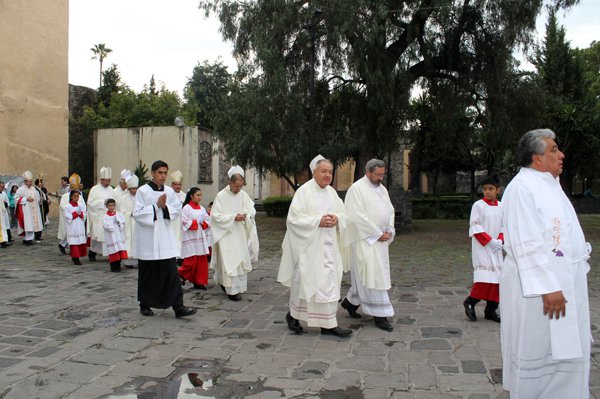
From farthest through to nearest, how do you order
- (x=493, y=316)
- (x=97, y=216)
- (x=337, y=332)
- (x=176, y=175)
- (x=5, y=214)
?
(x=5, y=214) → (x=97, y=216) → (x=176, y=175) → (x=493, y=316) → (x=337, y=332)

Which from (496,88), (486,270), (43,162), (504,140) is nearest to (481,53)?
(496,88)

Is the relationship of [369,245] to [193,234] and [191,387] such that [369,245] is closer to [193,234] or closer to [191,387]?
[191,387]

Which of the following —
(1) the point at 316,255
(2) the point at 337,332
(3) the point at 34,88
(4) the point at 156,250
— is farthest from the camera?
(3) the point at 34,88

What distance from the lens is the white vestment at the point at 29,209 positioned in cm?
1423

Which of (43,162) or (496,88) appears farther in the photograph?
(43,162)

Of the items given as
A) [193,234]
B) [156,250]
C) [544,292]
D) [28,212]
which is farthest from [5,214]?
[544,292]

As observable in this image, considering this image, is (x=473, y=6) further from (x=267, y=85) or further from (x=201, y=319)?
(x=201, y=319)

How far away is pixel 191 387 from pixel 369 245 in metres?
2.65

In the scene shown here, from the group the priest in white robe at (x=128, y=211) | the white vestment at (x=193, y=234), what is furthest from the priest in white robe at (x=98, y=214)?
the white vestment at (x=193, y=234)

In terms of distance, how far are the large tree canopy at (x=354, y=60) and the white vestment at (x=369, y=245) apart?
9751 mm

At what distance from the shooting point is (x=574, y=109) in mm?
27531

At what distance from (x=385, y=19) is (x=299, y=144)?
4612 millimetres

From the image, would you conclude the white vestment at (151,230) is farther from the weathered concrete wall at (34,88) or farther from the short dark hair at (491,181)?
the weathered concrete wall at (34,88)

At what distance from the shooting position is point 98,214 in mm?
11492
